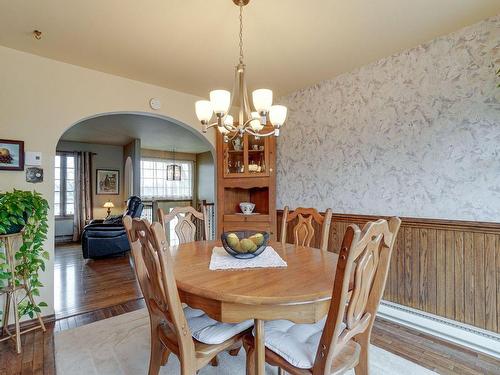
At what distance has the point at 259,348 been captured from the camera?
1.23 meters

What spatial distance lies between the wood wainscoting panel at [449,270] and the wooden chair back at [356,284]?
1.31 metres

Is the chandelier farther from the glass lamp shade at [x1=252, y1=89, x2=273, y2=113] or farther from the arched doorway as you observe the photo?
the arched doorway

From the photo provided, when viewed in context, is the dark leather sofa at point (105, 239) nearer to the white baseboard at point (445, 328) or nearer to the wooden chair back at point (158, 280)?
the wooden chair back at point (158, 280)

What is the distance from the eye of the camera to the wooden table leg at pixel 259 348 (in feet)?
3.99

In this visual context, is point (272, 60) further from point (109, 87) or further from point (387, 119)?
point (109, 87)

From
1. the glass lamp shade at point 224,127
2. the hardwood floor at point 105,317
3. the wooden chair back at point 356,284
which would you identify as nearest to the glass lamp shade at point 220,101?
the glass lamp shade at point 224,127

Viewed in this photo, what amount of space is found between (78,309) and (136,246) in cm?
205

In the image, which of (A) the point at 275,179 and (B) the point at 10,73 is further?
(A) the point at 275,179

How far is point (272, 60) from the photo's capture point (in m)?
2.64

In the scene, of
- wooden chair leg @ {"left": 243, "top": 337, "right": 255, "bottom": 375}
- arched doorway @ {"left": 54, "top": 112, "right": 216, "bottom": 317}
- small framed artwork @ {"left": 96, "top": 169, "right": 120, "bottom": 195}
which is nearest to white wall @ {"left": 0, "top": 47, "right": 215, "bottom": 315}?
arched doorway @ {"left": 54, "top": 112, "right": 216, "bottom": 317}

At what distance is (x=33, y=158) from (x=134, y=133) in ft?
12.2

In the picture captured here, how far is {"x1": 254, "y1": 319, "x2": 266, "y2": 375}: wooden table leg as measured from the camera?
1.22m

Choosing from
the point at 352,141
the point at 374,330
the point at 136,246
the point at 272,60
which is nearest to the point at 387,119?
the point at 352,141

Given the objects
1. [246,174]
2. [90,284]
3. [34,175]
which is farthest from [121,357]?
[246,174]
